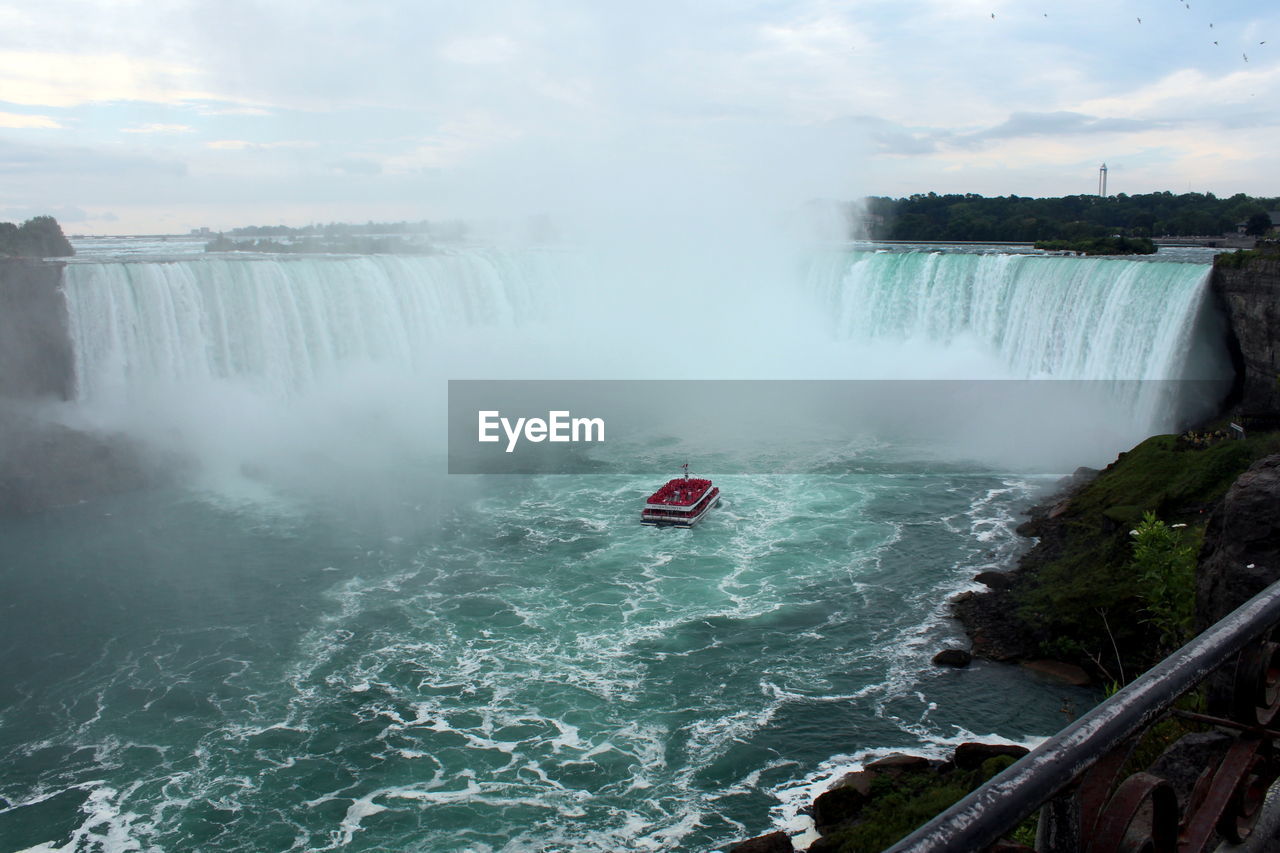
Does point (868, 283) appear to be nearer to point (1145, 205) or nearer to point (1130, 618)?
point (1130, 618)

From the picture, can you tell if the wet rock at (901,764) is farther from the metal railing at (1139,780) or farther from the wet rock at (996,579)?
the metal railing at (1139,780)

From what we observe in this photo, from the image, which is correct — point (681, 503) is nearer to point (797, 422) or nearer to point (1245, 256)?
point (797, 422)

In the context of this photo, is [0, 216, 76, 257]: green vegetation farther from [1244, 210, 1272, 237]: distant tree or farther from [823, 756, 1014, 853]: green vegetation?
[1244, 210, 1272, 237]: distant tree

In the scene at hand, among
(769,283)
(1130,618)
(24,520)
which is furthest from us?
(769,283)

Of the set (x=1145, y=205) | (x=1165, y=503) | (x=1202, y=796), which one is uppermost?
(x=1145, y=205)

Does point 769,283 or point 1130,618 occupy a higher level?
A: point 769,283

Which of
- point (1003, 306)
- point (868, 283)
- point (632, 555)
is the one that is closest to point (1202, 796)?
point (632, 555)

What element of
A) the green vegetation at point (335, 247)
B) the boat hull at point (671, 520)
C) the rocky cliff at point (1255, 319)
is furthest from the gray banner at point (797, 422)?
the green vegetation at point (335, 247)
